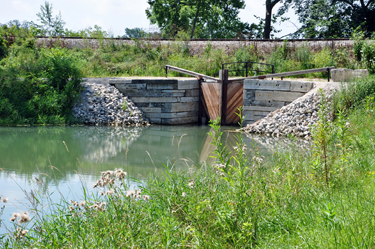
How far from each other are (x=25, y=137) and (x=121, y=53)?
30.6 feet

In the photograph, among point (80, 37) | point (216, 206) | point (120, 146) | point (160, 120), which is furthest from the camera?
point (80, 37)

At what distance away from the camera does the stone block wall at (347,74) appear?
35.8 ft

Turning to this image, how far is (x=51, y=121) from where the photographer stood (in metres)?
12.8

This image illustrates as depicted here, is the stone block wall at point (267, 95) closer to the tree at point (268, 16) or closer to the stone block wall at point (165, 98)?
the stone block wall at point (165, 98)

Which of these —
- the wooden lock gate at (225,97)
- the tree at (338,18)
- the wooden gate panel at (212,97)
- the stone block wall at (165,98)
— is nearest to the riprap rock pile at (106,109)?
the stone block wall at (165,98)

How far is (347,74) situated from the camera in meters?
11.2

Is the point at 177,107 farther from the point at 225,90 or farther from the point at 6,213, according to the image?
the point at 6,213

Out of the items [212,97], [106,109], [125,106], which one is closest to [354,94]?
[212,97]

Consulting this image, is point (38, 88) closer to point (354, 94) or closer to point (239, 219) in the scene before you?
point (354, 94)

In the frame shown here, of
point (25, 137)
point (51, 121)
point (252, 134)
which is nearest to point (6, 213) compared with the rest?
point (25, 137)

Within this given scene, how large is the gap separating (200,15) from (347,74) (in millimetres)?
19691

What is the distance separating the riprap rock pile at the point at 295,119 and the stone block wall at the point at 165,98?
3113 millimetres

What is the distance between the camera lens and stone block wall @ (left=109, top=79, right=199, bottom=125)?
13508mm

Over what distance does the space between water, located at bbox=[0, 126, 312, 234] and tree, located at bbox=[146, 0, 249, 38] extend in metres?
17.5
